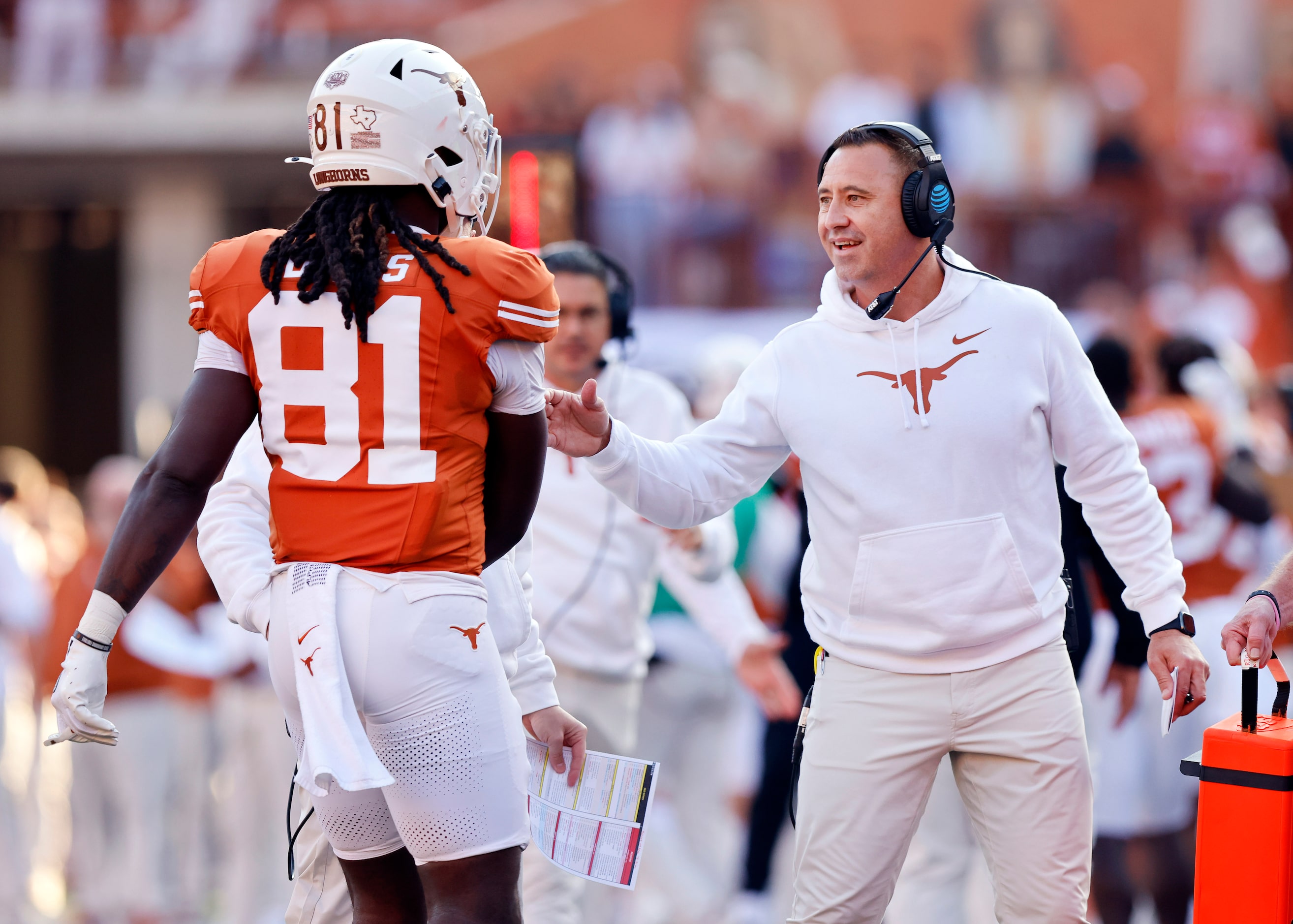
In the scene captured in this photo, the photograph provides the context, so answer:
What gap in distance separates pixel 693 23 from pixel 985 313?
54.9ft

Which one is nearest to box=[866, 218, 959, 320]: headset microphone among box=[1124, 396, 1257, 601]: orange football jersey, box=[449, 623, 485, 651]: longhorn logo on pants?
box=[449, 623, 485, 651]: longhorn logo on pants

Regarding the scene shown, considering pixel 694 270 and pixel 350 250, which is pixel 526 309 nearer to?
pixel 350 250

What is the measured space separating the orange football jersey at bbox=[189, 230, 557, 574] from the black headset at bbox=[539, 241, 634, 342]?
6.55ft

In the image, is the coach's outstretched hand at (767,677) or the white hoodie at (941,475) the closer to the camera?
the white hoodie at (941,475)

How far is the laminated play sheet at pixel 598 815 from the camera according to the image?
3.27 m

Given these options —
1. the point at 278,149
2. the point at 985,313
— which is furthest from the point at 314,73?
the point at 985,313

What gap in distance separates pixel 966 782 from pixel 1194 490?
232cm

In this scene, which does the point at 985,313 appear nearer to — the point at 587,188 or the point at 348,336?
the point at 348,336

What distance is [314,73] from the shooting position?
20250 mm

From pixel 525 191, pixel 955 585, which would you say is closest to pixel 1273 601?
pixel 955 585

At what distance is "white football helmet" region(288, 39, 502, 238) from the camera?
9.05ft

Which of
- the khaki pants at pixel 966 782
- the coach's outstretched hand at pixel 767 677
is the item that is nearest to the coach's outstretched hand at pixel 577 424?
the khaki pants at pixel 966 782

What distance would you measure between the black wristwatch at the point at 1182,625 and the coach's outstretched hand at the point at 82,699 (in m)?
2.10

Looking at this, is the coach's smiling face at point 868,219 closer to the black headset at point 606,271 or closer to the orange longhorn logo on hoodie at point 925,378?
the orange longhorn logo on hoodie at point 925,378
